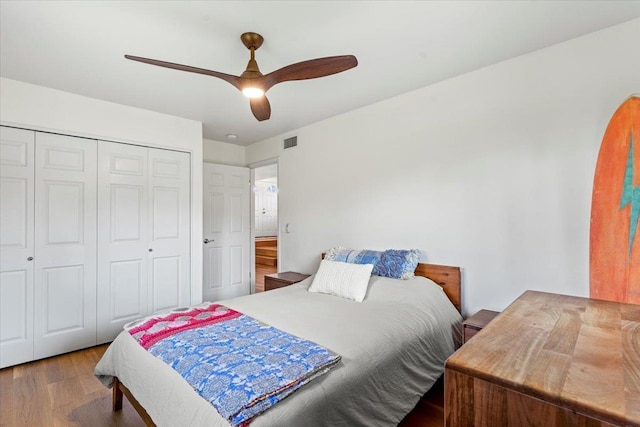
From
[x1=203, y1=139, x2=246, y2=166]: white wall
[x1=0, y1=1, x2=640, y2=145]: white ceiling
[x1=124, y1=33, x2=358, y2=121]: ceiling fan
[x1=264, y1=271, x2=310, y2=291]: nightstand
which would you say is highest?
[x1=0, y1=1, x2=640, y2=145]: white ceiling

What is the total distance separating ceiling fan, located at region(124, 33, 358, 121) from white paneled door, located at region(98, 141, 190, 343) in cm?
190

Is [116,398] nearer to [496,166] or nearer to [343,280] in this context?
[343,280]

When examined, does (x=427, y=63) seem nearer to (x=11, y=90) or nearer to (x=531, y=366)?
(x=531, y=366)

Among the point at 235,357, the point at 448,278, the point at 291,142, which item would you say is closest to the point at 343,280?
the point at 448,278

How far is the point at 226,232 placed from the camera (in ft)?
14.7

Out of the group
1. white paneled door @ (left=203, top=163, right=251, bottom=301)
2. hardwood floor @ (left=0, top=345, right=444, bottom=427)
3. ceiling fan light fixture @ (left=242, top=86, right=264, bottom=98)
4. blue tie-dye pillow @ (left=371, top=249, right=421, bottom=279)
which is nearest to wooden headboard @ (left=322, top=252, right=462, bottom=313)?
blue tie-dye pillow @ (left=371, top=249, right=421, bottom=279)

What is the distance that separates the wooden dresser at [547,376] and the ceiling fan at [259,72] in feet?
4.78

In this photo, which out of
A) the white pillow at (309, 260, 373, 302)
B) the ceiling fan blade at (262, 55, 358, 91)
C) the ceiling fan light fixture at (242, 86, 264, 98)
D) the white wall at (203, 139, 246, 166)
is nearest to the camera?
the ceiling fan blade at (262, 55, 358, 91)

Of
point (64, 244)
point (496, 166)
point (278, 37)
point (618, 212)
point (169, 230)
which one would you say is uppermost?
point (278, 37)

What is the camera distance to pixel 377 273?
273 centimetres

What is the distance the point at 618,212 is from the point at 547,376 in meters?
1.58

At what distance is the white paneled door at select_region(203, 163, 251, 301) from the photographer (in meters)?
4.29

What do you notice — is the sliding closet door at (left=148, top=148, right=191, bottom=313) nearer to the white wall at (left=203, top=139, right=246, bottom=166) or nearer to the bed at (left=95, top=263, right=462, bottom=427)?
the white wall at (left=203, top=139, right=246, bottom=166)

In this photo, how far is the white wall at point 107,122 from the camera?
262 cm
